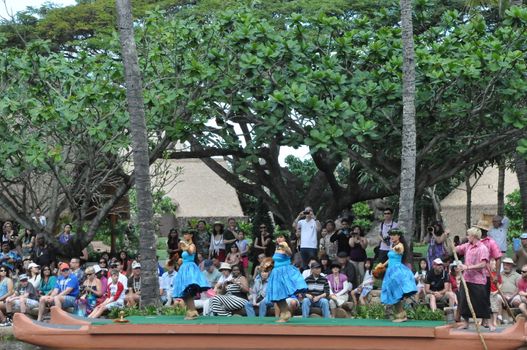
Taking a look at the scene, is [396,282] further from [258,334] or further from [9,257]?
[9,257]

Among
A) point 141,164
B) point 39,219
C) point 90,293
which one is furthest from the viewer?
point 39,219

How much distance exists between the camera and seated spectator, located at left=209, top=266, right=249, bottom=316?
17672mm

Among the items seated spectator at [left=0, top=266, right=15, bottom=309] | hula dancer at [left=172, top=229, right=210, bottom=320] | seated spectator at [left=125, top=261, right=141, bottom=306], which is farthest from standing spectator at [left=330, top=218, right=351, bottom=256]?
seated spectator at [left=0, top=266, right=15, bottom=309]

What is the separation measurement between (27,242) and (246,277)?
7178 millimetres

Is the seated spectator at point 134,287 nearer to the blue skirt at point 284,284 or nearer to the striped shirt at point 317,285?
the striped shirt at point 317,285

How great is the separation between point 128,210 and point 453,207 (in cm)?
1466

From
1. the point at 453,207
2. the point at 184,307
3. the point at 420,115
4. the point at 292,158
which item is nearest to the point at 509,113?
the point at 420,115

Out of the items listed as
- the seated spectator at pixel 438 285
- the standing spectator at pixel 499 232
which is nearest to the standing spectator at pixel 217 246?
the standing spectator at pixel 499 232

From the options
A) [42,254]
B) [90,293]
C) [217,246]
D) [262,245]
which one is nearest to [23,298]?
[90,293]

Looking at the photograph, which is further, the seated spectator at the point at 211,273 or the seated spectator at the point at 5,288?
the seated spectator at the point at 5,288

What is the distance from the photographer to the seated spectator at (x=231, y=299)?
17672 millimetres

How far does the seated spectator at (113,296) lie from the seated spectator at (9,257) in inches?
133

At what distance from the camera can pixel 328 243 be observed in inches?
850

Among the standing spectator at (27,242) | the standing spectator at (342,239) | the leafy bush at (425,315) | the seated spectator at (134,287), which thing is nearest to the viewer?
the leafy bush at (425,315)
